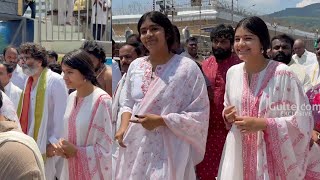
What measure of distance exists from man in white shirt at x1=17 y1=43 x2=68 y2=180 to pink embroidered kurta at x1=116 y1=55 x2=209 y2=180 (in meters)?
1.32

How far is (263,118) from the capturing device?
2977mm

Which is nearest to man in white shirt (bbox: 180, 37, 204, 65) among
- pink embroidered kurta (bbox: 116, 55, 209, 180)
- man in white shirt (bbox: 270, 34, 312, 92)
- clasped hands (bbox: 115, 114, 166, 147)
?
man in white shirt (bbox: 270, 34, 312, 92)

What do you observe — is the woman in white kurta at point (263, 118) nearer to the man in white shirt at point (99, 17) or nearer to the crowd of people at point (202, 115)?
the crowd of people at point (202, 115)

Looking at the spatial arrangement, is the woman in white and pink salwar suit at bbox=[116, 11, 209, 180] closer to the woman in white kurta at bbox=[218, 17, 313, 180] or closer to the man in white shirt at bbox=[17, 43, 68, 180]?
the woman in white kurta at bbox=[218, 17, 313, 180]

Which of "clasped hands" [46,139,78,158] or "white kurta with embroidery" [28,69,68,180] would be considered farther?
"white kurta with embroidery" [28,69,68,180]

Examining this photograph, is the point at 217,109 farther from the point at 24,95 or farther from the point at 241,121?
the point at 24,95

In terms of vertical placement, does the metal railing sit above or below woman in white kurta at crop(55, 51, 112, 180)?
above

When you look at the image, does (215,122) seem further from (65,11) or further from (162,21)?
(65,11)

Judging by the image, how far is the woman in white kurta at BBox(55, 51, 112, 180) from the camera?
3.69 meters

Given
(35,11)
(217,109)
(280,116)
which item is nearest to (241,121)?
(280,116)

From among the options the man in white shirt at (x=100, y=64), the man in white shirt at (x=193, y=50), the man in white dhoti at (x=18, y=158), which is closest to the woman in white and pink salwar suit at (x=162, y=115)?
the man in white shirt at (x=193, y=50)

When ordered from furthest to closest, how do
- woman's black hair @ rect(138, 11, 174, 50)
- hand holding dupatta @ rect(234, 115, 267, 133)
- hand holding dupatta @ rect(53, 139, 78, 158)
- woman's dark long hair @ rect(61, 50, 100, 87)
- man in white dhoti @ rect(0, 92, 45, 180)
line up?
woman's dark long hair @ rect(61, 50, 100, 87), hand holding dupatta @ rect(53, 139, 78, 158), woman's black hair @ rect(138, 11, 174, 50), hand holding dupatta @ rect(234, 115, 267, 133), man in white dhoti @ rect(0, 92, 45, 180)

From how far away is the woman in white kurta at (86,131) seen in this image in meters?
3.69

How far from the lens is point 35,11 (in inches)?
355
